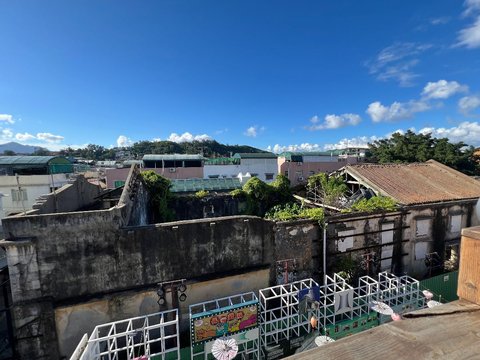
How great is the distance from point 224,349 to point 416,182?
17.0 meters

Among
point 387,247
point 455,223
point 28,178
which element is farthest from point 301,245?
point 28,178

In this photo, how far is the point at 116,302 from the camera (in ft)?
32.6

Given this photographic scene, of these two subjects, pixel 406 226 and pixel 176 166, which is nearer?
pixel 406 226

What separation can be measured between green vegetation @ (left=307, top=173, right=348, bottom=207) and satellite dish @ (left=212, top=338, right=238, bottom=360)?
10941 millimetres

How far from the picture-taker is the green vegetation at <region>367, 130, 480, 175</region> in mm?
33781

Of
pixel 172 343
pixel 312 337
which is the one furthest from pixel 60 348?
pixel 312 337

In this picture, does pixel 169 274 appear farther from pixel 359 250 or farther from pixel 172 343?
pixel 359 250

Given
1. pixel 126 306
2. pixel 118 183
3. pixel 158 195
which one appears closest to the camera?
pixel 126 306

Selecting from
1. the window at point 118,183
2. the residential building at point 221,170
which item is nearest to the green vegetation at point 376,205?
the residential building at point 221,170

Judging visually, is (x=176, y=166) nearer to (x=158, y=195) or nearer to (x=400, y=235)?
(x=158, y=195)

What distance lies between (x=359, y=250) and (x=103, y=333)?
12241 mm

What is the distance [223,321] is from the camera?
9742 millimetres

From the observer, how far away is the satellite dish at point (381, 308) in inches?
421

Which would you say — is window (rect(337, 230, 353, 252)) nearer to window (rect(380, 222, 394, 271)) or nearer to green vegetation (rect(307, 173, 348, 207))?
window (rect(380, 222, 394, 271))
